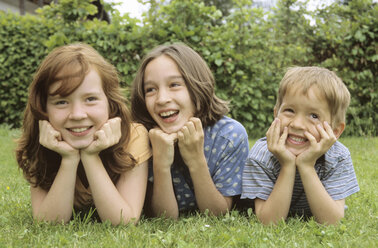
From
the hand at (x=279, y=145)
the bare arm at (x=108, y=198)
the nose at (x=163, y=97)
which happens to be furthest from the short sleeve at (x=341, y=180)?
the bare arm at (x=108, y=198)

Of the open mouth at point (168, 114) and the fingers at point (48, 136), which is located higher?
the open mouth at point (168, 114)

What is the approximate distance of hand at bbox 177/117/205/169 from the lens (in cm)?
246

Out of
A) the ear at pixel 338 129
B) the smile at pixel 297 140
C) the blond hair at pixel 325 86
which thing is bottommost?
the smile at pixel 297 140

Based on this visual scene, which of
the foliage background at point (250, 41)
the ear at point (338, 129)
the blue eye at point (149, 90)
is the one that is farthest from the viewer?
the foliage background at point (250, 41)

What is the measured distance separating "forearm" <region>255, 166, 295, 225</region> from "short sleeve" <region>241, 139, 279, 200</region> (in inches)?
3.6

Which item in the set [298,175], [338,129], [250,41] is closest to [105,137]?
[298,175]

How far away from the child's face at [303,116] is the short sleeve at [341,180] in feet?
0.88

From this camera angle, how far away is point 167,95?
2.59m

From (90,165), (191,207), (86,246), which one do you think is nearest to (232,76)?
(191,207)

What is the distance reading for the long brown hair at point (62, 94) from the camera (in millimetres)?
2342

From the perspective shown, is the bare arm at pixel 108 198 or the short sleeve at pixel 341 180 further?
the short sleeve at pixel 341 180

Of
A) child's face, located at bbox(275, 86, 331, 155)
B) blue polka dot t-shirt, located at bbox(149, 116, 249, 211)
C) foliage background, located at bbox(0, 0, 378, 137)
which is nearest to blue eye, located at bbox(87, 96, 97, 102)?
blue polka dot t-shirt, located at bbox(149, 116, 249, 211)

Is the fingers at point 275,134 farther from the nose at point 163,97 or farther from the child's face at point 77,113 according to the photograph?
the child's face at point 77,113

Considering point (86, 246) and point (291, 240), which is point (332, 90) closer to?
point (291, 240)
